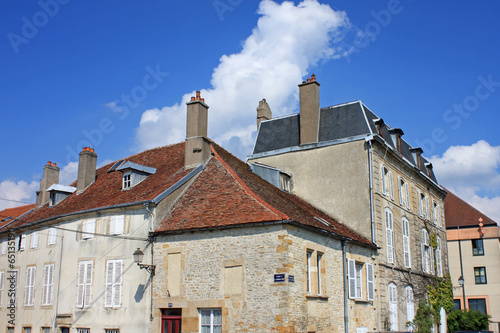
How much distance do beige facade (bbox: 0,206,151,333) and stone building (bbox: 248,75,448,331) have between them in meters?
7.34

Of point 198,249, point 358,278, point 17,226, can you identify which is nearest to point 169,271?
point 198,249

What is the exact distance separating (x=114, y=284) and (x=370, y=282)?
1003 cm

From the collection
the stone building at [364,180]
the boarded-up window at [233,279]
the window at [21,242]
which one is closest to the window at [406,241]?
the stone building at [364,180]

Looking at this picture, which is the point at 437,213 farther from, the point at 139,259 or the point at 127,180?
the point at 139,259

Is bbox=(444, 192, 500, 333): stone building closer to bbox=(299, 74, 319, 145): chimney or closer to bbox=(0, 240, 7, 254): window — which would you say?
bbox=(299, 74, 319, 145): chimney

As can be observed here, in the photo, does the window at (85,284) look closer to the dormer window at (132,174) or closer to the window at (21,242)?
the dormer window at (132,174)

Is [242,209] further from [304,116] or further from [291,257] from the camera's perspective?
[304,116]

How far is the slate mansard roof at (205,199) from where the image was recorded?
1678 centimetres

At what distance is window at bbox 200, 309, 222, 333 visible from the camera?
1642 centimetres

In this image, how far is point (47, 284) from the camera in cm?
2070

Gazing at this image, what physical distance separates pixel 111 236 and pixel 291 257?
7.07 metres

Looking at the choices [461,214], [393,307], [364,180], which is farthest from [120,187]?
[461,214]

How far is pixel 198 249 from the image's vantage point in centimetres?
1709

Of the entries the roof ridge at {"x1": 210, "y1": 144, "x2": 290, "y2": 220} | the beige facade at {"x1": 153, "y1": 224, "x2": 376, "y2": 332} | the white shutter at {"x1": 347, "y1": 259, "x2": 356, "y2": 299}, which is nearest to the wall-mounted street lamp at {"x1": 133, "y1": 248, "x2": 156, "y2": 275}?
the beige facade at {"x1": 153, "y1": 224, "x2": 376, "y2": 332}
